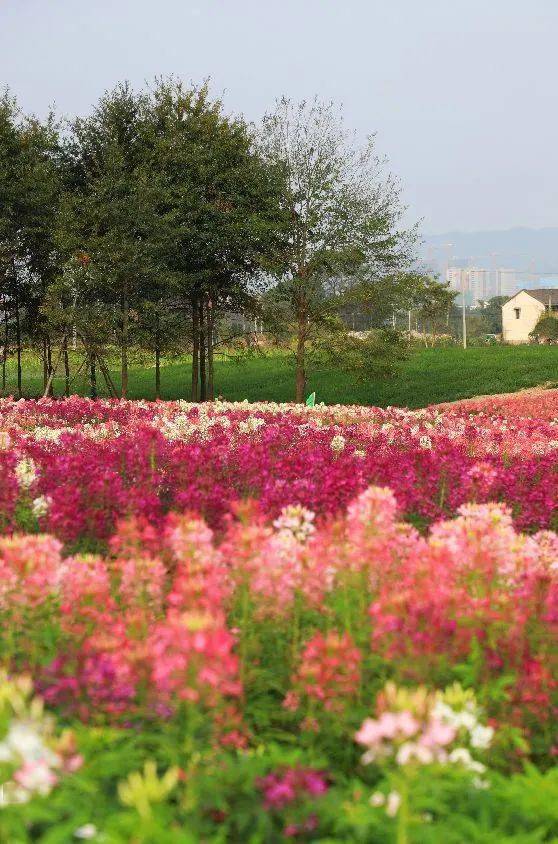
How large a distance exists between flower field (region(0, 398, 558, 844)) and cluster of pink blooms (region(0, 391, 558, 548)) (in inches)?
16.1

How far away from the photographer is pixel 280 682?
12.1 feet

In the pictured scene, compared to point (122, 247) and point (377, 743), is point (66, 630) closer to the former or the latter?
point (377, 743)

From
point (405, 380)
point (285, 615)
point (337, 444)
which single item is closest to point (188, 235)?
point (405, 380)

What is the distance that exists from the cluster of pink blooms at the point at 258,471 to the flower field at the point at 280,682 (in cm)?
41

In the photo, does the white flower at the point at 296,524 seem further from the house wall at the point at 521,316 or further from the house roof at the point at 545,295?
the house roof at the point at 545,295

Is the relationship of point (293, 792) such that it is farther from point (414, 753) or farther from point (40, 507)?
point (40, 507)

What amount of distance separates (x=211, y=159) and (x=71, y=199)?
5.77 m

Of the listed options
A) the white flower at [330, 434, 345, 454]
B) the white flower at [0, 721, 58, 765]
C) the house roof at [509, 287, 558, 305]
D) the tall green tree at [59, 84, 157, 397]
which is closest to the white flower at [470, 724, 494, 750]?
the white flower at [0, 721, 58, 765]

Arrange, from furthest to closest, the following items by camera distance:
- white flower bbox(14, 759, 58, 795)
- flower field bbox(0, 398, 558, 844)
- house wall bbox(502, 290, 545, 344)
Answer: house wall bbox(502, 290, 545, 344) < flower field bbox(0, 398, 558, 844) < white flower bbox(14, 759, 58, 795)

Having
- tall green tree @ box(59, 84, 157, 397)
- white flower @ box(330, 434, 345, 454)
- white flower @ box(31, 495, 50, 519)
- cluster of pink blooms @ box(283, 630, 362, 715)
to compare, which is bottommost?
cluster of pink blooms @ box(283, 630, 362, 715)

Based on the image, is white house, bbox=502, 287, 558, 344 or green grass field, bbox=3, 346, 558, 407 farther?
white house, bbox=502, 287, 558, 344

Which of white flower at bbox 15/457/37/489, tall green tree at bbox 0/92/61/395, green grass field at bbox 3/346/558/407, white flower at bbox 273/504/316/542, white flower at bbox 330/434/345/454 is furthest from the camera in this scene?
green grass field at bbox 3/346/558/407

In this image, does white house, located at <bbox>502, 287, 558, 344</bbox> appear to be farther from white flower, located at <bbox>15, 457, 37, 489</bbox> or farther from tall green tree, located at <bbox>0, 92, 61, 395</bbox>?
white flower, located at <bbox>15, 457, 37, 489</bbox>

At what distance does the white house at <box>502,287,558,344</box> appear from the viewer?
123 metres
